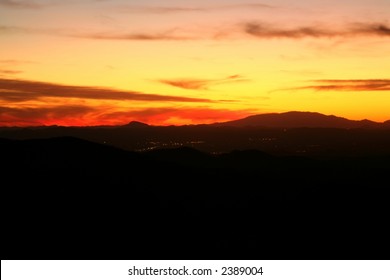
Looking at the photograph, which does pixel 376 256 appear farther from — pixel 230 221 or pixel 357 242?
pixel 230 221

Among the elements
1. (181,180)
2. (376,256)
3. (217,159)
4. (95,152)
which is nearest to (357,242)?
(376,256)

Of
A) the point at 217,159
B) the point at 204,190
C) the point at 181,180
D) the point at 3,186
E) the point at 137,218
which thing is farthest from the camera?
the point at 217,159

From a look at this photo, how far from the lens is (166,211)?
55.1 m

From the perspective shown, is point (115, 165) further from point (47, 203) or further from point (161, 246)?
point (161, 246)

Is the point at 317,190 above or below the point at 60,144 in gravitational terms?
below

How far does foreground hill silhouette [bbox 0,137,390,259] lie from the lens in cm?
4284

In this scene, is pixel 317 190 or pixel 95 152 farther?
pixel 95 152

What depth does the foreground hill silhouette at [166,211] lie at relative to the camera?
42.8 m

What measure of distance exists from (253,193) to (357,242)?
25.1m

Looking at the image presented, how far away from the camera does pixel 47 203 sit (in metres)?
51.6

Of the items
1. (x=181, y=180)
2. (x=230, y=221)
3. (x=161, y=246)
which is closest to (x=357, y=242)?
(x=230, y=221)

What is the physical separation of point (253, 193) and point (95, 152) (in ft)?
99.4

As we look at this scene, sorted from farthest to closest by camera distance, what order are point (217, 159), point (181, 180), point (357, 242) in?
point (217, 159) → point (181, 180) → point (357, 242)

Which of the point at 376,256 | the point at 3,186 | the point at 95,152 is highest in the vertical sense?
the point at 95,152
